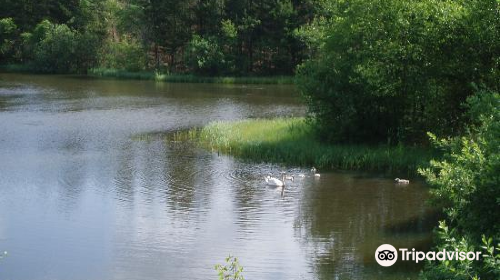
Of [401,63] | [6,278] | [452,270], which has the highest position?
[401,63]

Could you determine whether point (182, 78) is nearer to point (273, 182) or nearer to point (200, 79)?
point (200, 79)

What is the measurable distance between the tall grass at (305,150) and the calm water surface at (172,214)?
78 cm

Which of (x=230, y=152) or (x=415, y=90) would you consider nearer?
(x=415, y=90)

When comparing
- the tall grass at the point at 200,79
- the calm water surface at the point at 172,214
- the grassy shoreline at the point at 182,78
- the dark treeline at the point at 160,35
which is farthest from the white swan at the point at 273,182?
the tall grass at the point at 200,79

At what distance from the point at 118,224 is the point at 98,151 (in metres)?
8.82

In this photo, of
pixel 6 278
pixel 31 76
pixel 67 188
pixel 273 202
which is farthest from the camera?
pixel 31 76

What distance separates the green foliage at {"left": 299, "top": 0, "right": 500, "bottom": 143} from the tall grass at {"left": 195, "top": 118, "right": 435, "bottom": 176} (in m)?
0.72

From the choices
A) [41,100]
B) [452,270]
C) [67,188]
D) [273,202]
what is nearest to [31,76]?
[41,100]

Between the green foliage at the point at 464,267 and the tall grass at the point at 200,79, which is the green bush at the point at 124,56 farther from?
the green foliage at the point at 464,267

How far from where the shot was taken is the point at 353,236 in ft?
45.3

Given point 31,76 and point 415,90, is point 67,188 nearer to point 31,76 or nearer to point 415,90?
point 415,90

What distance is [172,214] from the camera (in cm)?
1535

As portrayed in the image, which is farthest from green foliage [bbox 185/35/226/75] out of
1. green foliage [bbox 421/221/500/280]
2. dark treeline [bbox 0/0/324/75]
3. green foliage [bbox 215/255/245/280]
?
green foliage [bbox 421/221/500/280]

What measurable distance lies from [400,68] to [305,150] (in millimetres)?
3740
